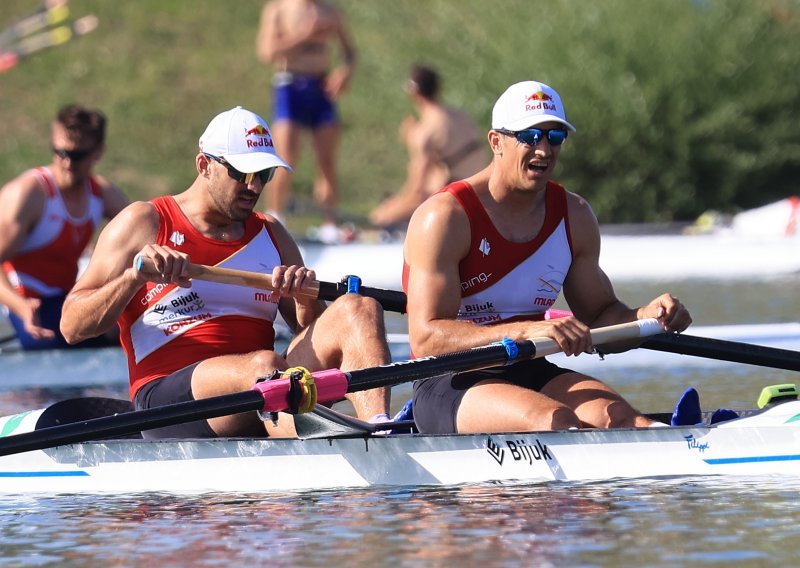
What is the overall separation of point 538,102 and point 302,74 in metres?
11.0

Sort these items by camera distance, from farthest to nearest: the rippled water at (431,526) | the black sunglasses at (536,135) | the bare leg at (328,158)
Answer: the bare leg at (328,158) → the black sunglasses at (536,135) → the rippled water at (431,526)

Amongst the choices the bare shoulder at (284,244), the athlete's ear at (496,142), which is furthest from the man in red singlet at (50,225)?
the athlete's ear at (496,142)

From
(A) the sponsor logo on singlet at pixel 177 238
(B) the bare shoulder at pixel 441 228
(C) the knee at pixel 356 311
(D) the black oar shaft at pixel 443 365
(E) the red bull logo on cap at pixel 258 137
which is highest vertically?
(E) the red bull logo on cap at pixel 258 137

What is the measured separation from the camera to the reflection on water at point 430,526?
546 cm

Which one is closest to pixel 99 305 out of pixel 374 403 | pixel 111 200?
pixel 374 403

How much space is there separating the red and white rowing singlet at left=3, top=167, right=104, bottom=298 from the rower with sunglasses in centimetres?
392

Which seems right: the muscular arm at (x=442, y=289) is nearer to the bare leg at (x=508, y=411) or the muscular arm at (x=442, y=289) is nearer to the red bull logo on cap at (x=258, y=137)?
the bare leg at (x=508, y=411)

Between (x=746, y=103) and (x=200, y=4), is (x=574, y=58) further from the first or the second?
(x=200, y=4)

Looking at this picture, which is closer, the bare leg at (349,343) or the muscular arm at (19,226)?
the bare leg at (349,343)

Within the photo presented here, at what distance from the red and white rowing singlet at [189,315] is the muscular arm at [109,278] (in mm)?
90

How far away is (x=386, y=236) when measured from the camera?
59.1 ft

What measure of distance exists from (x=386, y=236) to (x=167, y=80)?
1002cm

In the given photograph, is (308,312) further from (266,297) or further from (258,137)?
(258,137)

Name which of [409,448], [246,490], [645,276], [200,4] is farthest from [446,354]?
[200,4]
